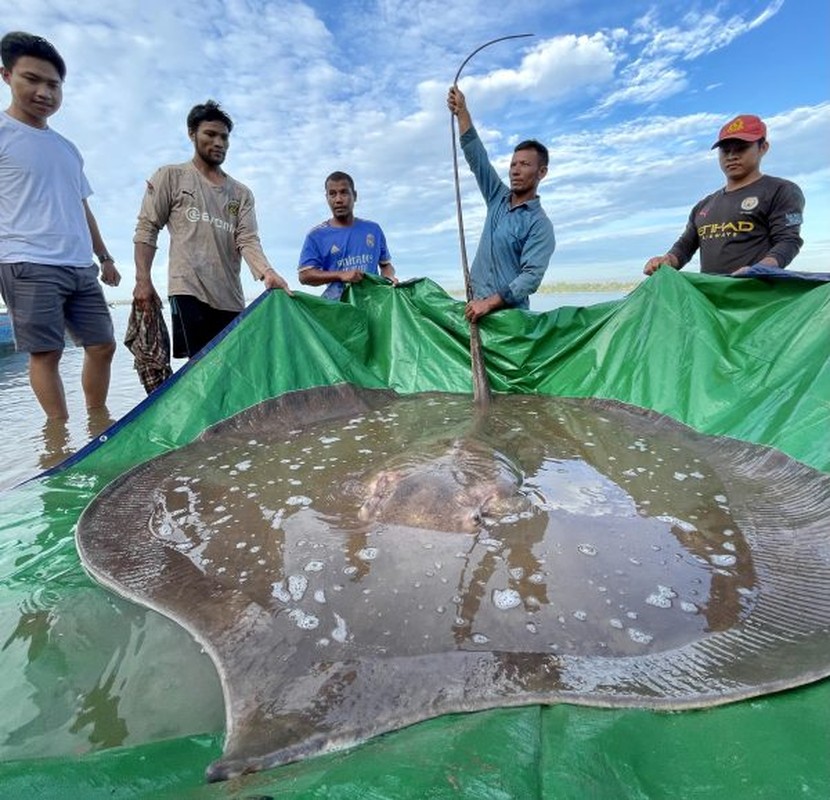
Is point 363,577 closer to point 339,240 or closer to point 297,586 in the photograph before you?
point 297,586

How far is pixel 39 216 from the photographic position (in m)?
3.74

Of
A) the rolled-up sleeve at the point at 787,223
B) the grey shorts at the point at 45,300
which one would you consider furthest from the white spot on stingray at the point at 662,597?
the grey shorts at the point at 45,300

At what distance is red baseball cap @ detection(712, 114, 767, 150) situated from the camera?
4.16 m

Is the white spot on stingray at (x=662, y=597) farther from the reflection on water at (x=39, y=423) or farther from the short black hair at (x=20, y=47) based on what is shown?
the short black hair at (x=20, y=47)

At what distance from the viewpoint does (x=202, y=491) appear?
2.37 meters

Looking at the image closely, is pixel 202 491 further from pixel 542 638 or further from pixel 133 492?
pixel 542 638

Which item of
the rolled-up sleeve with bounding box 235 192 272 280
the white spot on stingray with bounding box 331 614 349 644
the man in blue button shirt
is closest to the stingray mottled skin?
the white spot on stingray with bounding box 331 614 349 644

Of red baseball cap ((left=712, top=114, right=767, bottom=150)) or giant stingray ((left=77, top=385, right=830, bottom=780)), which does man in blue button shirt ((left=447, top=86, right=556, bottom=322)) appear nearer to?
red baseball cap ((left=712, top=114, right=767, bottom=150))

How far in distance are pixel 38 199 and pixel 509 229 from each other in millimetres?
3657

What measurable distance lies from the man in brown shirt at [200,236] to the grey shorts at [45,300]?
402 millimetres

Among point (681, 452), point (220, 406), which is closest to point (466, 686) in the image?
point (681, 452)

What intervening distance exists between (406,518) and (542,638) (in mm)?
633

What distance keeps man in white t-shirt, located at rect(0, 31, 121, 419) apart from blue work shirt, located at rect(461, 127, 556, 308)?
322 centimetres

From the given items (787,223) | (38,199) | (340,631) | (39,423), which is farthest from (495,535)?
(39,423)
